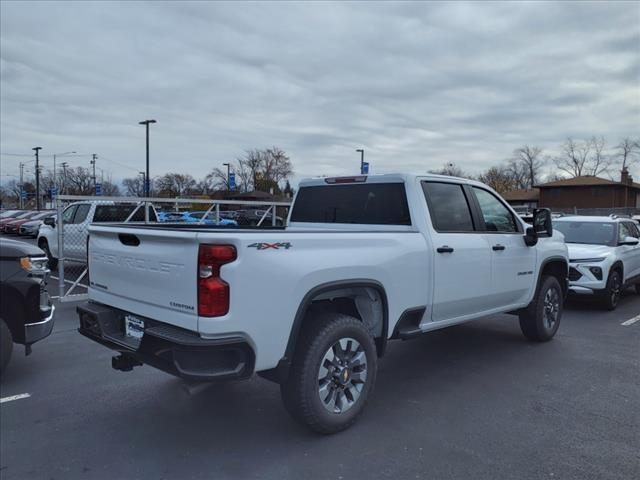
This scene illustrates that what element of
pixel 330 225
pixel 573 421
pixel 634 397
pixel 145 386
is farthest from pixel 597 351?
pixel 145 386

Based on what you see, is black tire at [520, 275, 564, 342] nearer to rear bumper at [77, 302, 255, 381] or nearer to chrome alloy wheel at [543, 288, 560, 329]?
chrome alloy wheel at [543, 288, 560, 329]

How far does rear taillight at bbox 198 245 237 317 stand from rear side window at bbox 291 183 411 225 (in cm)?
208

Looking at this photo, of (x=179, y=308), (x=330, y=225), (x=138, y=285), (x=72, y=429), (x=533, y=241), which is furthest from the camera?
(x=533, y=241)

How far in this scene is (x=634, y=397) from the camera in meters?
4.58

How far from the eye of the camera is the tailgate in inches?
122

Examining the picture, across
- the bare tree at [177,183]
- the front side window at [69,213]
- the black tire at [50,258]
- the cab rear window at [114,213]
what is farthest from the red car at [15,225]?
the bare tree at [177,183]

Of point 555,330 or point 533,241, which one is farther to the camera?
point 555,330

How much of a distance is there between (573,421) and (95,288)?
3993mm

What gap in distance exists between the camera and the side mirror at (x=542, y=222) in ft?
18.5

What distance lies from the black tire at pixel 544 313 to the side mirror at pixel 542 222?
783 millimetres

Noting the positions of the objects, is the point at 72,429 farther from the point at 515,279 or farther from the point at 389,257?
the point at 515,279

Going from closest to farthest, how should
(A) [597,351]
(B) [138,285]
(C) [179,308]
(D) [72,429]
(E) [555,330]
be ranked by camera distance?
1. (C) [179,308]
2. (B) [138,285]
3. (D) [72,429]
4. (A) [597,351]
5. (E) [555,330]

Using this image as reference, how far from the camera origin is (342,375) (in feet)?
12.3

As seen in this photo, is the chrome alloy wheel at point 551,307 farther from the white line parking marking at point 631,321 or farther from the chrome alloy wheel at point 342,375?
the chrome alloy wheel at point 342,375
